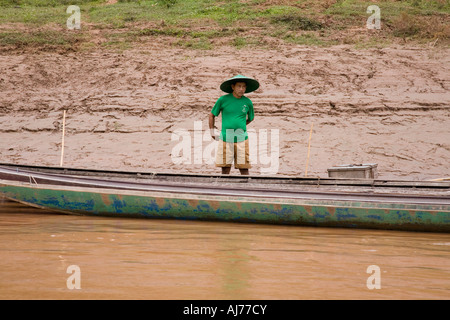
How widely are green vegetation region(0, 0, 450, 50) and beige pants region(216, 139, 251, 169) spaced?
20.9 feet

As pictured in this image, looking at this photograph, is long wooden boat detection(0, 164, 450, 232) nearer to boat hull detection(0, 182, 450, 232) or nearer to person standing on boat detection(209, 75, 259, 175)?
boat hull detection(0, 182, 450, 232)

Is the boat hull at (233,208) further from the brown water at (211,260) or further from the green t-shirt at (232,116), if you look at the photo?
the green t-shirt at (232,116)

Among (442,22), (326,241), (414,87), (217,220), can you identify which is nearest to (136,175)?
(217,220)

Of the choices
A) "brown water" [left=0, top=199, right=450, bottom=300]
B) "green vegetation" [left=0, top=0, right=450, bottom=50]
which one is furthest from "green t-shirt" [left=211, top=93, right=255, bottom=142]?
"green vegetation" [left=0, top=0, right=450, bottom=50]

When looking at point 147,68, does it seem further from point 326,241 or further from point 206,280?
point 206,280

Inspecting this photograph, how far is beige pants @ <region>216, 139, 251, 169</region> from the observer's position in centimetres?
586

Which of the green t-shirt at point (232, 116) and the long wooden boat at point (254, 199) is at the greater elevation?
the green t-shirt at point (232, 116)

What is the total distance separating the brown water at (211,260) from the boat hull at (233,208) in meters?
0.09

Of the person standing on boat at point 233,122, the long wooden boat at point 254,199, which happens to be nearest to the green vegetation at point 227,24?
the person standing on boat at point 233,122

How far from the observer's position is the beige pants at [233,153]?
5.86 metres

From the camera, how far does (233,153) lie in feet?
19.4

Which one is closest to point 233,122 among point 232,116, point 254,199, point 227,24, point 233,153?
point 232,116

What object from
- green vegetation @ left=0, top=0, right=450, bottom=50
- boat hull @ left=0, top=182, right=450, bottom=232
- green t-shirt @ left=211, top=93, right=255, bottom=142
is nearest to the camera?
boat hull @ left=0, top=182, right=450, bottom=232

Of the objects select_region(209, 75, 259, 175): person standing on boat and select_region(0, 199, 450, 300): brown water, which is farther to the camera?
select_region(209, 75, 259, 175): person standing on boat
